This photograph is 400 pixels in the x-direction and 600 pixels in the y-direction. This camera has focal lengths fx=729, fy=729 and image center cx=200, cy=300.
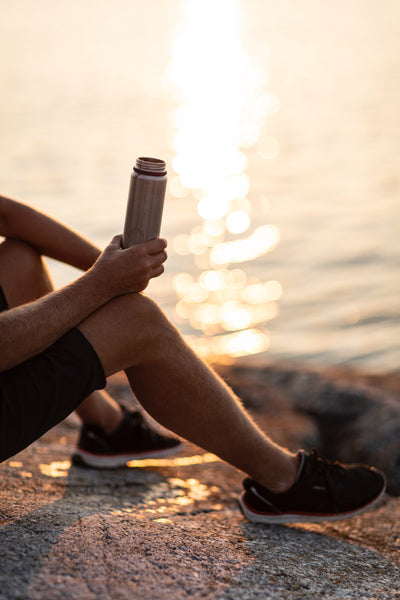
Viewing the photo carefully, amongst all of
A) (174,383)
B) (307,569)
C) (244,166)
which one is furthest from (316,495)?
(244,166)

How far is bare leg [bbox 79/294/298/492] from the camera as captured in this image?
2418 mm

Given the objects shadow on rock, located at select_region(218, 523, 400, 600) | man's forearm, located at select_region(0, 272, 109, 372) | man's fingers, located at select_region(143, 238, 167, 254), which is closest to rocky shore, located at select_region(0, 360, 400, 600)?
shadow on rock, located at select_region(218, 523, 400, 600)

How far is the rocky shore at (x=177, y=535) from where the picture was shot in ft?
7.07

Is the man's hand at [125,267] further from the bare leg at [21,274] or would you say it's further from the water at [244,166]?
the water at [244,166]

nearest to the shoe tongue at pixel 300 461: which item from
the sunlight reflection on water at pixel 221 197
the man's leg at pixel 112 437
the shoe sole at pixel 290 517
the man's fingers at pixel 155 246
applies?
the shoe sole at pixel 290 517

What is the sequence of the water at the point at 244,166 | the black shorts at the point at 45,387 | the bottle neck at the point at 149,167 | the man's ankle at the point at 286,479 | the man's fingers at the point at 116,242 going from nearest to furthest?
the black shorts at the point at 45,387
the bottle neck at the point at 149,167
the man's fingers at the point at 116,242
the man's ankle at the point at 286,479
the water at the point at 244,166

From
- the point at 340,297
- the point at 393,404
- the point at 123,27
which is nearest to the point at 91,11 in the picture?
the point at 123,27

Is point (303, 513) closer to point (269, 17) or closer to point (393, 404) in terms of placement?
point (393, 404)

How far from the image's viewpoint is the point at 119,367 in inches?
97.2

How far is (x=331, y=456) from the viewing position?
4.42 m

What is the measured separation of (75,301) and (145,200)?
1.33 ft

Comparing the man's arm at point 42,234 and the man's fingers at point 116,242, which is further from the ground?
the man's arm at point 42,234

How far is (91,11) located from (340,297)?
44.0 metres

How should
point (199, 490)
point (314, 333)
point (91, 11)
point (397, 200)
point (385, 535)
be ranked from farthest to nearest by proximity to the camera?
1. point (91, 11)
2. point (397, 200)
3. point (314, 333)
4. point (199, 490)
5. point (385, 535)
